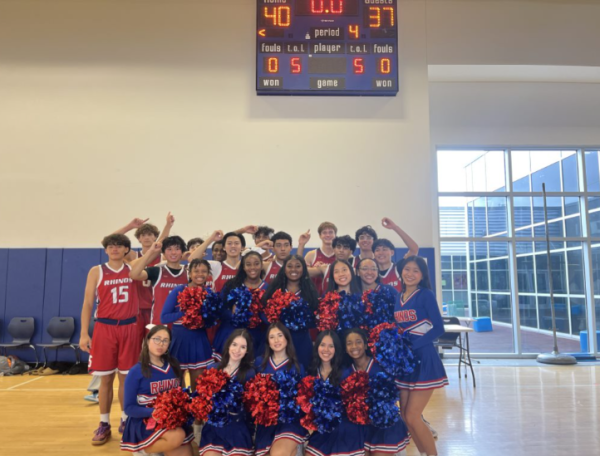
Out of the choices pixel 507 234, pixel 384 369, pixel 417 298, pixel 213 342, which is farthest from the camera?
pixel 507 234

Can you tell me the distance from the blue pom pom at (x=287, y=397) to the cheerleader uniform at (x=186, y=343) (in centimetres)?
80

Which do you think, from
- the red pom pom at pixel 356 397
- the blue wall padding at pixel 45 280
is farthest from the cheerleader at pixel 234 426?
the blue wall padding at pixel 45 280

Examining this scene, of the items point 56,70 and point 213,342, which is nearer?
point 213,342

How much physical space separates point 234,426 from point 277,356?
47 centimetres

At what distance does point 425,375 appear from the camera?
258 centimetres

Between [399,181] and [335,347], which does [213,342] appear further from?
[399,181]

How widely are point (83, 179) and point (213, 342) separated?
4.43 metres

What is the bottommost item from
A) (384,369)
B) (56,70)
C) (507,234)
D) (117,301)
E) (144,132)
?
(384,369)

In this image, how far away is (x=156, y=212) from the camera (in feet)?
20.5

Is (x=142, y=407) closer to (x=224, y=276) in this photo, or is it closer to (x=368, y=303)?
(x=224, y=276)

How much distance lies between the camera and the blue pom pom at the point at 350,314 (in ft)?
8.61

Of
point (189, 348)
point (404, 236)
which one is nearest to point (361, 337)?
point (189, 348)

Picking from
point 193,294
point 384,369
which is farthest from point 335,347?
point 193,294

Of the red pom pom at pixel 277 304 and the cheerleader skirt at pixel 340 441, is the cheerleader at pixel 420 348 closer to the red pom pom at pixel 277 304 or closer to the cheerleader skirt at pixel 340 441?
the cheerleader skirt at pixel 340 441
